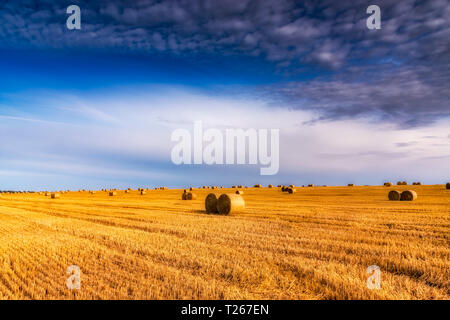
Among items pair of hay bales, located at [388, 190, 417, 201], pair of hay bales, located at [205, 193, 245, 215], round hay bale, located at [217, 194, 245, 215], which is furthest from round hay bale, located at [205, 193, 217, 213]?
pair of hay bales, located at [388, 190, 417, 201]

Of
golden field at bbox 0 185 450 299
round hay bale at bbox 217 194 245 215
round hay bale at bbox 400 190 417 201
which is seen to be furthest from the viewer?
round hay bale at bbox 400 190 417 201

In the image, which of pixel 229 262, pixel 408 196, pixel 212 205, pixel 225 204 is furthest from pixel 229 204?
pixel 408 196

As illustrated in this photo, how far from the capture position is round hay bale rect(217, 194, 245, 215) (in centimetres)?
1866

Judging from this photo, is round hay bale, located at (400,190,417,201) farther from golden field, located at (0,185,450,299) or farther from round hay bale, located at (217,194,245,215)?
golden field, located at (0,185,450,299)

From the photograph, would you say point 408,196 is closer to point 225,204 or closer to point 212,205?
point 225,204

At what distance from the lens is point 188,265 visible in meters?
6.81

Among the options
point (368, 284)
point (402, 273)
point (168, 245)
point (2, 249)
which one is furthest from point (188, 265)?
point (2, 249)

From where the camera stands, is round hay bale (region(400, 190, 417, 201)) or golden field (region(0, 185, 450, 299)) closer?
golden field (region(0, 185, 450, 299))

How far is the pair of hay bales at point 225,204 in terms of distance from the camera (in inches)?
736
